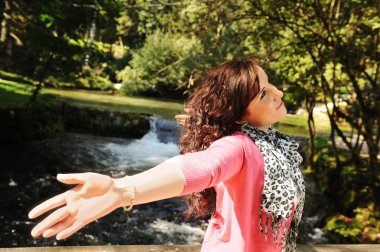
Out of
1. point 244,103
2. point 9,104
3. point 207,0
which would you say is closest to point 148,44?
point 9,104

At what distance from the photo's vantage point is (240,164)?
60.0 inches

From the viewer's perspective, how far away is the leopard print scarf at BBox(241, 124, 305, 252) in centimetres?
159

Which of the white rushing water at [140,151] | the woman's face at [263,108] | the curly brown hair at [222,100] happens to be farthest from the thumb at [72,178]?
the white rushing water at [140,151]

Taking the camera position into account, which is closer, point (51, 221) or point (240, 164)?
point (51, 221)

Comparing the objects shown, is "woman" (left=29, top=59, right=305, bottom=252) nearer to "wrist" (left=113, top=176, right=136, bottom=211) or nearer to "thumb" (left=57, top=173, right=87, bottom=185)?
"wrist" (left=113, top=176, right=136, bottom=211)

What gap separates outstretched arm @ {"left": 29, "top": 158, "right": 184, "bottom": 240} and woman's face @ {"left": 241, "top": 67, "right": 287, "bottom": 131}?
0.66m

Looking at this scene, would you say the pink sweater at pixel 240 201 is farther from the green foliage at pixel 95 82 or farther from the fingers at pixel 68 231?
the green foliage at pixel 95 82

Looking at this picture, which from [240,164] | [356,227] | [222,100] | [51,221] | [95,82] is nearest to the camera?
[51,221]

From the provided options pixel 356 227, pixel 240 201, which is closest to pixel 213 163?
pixel 240 201

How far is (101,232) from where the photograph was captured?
287 inches

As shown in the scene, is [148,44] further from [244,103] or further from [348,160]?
[244,103]

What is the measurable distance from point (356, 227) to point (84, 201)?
7686mm

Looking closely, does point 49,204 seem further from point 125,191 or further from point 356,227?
point 356,227

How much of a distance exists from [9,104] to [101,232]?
6768 millimetres
